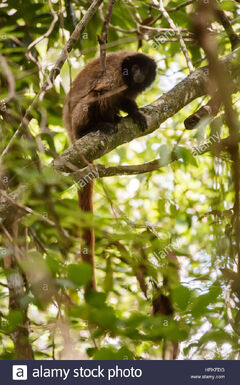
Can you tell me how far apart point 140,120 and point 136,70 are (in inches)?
49.7

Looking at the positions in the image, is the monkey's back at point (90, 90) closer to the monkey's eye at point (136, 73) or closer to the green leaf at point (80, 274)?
the monkey's eye at point (136, 73)

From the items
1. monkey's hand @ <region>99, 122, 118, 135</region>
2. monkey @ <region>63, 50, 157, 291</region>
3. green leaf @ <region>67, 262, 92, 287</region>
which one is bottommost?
green leaf @ <region>67, 262, 92, 287</region>

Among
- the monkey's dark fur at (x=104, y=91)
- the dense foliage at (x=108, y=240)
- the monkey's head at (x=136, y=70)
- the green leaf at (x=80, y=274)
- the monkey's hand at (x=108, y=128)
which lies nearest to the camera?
the green leaf at (x=80, y=274)

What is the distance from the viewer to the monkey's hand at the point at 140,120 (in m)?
3.43

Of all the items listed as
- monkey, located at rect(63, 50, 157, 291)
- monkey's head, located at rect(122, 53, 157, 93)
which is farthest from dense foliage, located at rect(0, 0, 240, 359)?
monkey's head, located at rect(122, 53, 157, 93)

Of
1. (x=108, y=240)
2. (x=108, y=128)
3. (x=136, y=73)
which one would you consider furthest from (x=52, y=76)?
(x=136, y=73)

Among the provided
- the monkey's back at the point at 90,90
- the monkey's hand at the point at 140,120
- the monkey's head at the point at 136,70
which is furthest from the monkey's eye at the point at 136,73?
the monkey's hand at the point at 140,120

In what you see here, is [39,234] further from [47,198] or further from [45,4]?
[45,4]

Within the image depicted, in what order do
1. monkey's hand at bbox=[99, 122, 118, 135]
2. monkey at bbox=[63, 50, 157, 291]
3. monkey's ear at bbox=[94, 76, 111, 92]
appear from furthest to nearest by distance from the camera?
monkey's ear at bbox=[94, 76, 111, 92]
monkey at bbox=[63, 50, 157, 291]
monkey's hand at bbox=[99, 122, 118, 135]

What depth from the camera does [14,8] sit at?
166 inches

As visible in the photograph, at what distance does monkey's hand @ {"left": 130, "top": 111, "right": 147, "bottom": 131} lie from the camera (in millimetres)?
3430

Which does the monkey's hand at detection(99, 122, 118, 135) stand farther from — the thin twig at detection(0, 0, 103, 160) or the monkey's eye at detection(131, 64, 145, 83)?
the monkey's eye at detection(131, 64, 145, 83)
